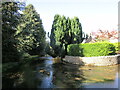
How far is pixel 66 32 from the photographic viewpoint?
15.4 meters

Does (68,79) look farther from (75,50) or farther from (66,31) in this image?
(66,31)

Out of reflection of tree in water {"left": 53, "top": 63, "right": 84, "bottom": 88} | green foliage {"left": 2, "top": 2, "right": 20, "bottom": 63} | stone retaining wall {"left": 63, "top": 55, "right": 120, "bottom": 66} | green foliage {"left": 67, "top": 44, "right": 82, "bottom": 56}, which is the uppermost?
green foliage {"left": 2, "top": 2, "right": 20, "bottom": 63}

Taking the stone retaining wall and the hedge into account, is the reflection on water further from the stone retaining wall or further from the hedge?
the hedge

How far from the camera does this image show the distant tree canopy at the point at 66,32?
49.8ft

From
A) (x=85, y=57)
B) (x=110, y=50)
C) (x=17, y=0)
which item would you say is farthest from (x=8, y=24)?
(x=110, y=50)

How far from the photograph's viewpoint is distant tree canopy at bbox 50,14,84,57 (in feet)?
49.8

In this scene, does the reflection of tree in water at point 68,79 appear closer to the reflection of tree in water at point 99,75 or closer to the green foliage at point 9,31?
the reflection of tree in water at point 99,75

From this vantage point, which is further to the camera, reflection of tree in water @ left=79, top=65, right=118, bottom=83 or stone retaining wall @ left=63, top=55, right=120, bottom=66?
stone retaining wall @ left=63, top=55, right=120, bottom=66

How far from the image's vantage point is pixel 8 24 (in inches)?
331

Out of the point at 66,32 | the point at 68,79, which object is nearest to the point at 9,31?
the point at 68,79

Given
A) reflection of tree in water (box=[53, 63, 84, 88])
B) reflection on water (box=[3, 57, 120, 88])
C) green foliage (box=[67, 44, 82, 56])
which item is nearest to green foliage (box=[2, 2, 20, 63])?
reflection on water (box=[3, 57, 120, 88])

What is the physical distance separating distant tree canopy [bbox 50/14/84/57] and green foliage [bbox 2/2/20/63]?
7.34m

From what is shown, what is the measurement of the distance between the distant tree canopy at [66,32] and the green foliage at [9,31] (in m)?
7.34

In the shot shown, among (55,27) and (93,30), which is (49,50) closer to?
(55,27)
